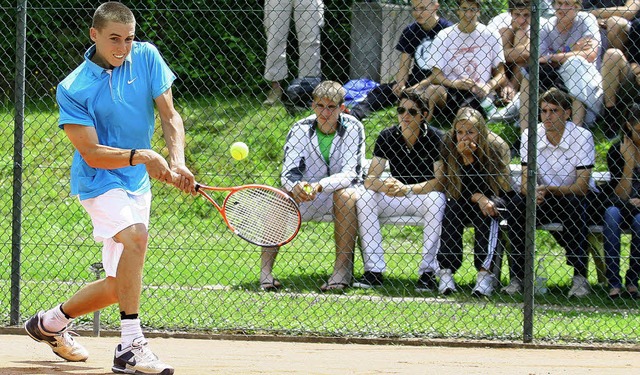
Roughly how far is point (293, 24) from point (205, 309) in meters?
3.63

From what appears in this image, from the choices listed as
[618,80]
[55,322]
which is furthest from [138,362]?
[618,80]

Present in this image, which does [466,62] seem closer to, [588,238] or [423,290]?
[588,238]

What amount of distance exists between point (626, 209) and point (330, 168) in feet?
6.77

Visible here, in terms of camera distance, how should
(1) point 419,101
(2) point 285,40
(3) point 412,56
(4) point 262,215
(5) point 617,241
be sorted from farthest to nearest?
(2) point 285,40 < (3) point 412,56 < (1) point 419,101 < (5) point 617,241 < (4) point 262,215

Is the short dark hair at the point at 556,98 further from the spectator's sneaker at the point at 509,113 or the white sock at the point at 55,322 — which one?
the white sock at the point at 55,322

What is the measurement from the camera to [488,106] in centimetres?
841

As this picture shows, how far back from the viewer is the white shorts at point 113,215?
5102mm

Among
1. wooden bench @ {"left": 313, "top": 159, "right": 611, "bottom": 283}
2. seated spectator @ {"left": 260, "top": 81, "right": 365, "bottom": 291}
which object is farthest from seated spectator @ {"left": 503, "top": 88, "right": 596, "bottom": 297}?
seated spectator @ {"left": 260, "top": 81, "right": 365, "bottom": 291}

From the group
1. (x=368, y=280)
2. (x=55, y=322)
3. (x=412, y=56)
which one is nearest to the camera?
(x=55, y=322)

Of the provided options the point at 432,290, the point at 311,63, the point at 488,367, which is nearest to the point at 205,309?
the point at 432,290

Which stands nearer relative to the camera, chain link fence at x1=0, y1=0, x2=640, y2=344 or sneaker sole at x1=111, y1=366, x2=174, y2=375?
sneaker sole at x1=111, y1=366, x2=174, y2=375

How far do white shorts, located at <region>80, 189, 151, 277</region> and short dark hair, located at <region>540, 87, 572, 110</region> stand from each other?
3390mm

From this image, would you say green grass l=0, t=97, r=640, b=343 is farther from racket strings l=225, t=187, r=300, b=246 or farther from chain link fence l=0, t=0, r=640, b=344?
racket strings l=225, t=187, r=300, b=246

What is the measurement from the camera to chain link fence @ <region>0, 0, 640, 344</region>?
22.5 ft
